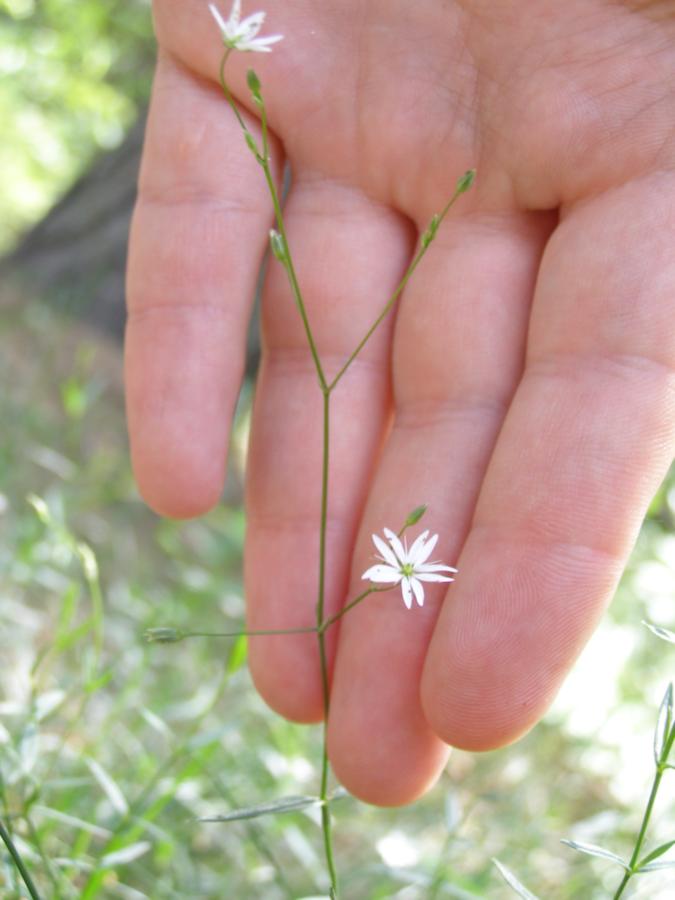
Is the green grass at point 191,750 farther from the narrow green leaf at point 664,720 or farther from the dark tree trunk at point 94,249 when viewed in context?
the dark tree trunk at point 94,249

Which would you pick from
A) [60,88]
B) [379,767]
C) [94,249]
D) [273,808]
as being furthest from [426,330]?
[60,88]

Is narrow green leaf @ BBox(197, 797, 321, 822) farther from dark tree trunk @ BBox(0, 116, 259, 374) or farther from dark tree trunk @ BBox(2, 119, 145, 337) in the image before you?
dark tree trunk @ BBox(2, 119, 145, 337)

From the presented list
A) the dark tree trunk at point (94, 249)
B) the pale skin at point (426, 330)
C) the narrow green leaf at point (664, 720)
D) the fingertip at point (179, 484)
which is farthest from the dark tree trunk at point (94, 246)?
the narrow green leaf at point (664, 720)

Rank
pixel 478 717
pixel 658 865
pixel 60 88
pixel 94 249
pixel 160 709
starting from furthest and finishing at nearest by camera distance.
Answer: pixel 60 88 → pixel 94 249 → pixel 160 709 → pixel 478 717 → pixel 658 865

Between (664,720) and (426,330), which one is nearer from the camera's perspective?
(664,720)

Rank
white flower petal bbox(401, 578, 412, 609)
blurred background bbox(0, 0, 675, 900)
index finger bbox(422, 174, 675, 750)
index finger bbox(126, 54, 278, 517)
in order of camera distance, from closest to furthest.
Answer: white flower petal bbox(401, 578, 412, 609) < index finger bbox(422, 174, 675, 750) < blurred background bbox(0, 0, 675, 900) < index finger bbox(126, 54, 278, 517)

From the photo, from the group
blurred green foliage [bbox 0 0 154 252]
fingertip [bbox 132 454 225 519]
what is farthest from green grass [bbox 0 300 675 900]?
blurred green foliage [bbox 0 0 154 252]

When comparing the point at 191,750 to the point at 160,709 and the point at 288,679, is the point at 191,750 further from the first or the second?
the point at 160,709
